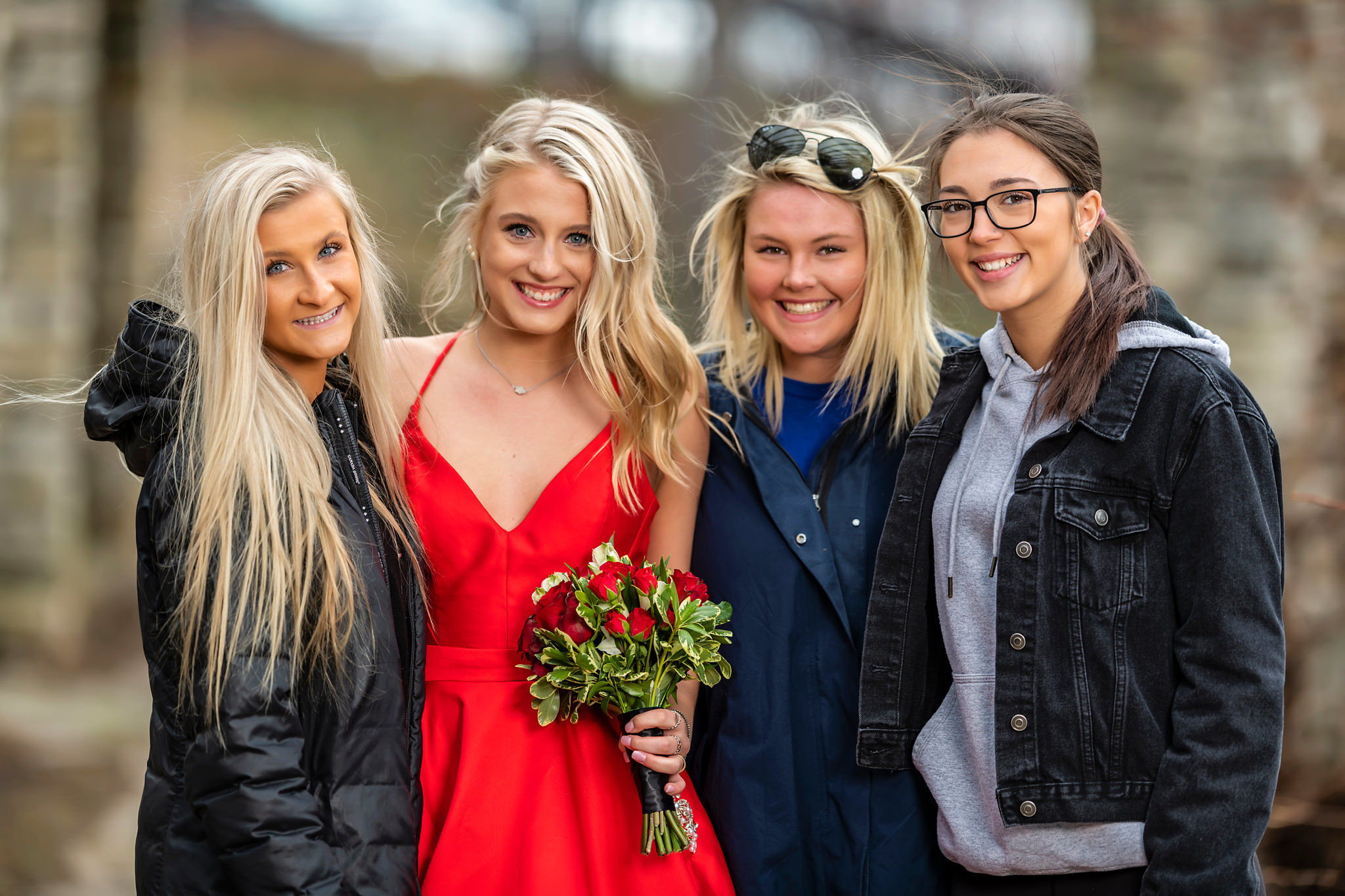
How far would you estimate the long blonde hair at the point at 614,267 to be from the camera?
307 cm

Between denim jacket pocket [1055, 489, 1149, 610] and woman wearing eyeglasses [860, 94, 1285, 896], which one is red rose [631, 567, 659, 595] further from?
denim jacket pocket [1055, 489, 1149, 610]

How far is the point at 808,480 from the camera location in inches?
125

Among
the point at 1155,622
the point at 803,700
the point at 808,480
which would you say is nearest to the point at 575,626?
the point at 803,700

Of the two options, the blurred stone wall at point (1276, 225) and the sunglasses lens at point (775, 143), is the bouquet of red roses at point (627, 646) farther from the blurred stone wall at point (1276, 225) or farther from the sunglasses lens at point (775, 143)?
the blurred stone wall at point (1276, 225)

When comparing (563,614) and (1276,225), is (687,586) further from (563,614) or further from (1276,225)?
(1276,225)

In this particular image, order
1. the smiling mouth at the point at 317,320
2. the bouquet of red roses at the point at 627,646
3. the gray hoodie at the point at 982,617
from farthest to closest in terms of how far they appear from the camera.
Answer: the bouquet of red roses at the point at 627,646 → the smiling mouth at the point at 317,320 → the gray hoodie at the point at 982,617

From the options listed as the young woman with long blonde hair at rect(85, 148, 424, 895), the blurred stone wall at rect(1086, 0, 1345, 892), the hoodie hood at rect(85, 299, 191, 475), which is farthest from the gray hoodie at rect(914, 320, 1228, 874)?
the blurred stone wall at rect(1086, 0, 1345, 892)

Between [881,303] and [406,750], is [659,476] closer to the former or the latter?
[881,303]

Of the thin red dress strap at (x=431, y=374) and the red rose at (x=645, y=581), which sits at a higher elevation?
the thin red dress strap at (x=431, y=374)

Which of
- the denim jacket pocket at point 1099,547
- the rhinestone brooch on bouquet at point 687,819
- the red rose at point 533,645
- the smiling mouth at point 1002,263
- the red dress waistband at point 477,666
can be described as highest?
the smiling mouth at point 1002,263

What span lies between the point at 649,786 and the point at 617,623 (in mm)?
431

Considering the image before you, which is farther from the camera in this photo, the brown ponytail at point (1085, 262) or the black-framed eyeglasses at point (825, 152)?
the black-framed eyeglasses at point (825, 152)

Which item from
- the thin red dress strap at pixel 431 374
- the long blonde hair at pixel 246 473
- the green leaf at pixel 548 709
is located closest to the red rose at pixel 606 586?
the green leaf at pixel 548 709

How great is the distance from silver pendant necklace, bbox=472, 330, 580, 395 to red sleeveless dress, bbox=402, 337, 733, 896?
0.27 metres
